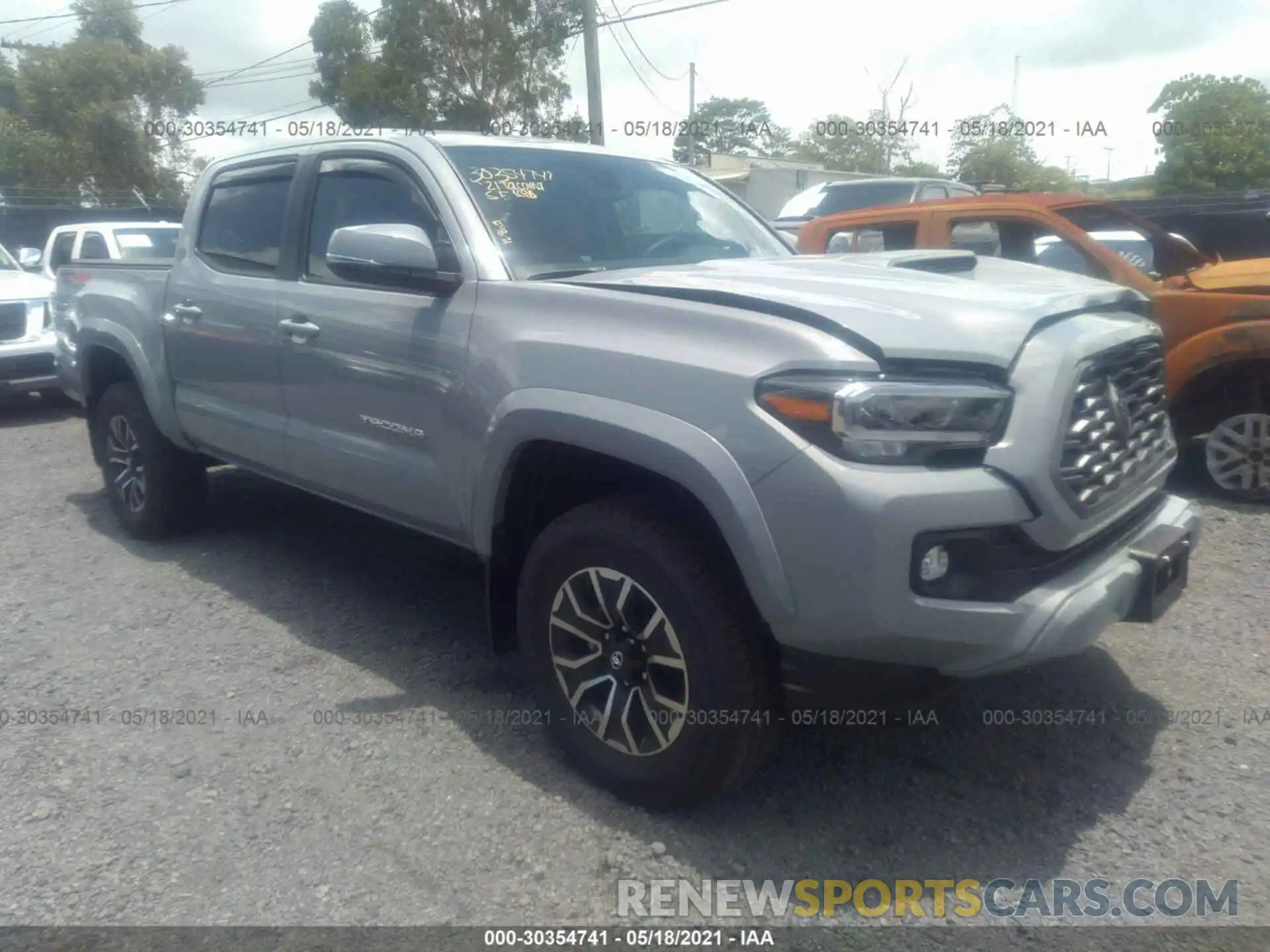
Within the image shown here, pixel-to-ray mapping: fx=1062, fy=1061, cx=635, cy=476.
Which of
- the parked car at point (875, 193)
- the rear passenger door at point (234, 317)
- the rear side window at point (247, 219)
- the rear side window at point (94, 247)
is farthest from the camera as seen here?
the parked car at point (875, 193)

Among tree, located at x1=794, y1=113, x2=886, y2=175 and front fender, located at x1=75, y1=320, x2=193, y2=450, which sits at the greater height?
tree, located at x1=794, y1=113, x2=886, y2=175

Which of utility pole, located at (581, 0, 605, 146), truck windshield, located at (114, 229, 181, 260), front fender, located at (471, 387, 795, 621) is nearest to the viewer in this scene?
front fender, located at (471, 387, 795, 621)

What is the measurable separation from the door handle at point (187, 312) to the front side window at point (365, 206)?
2.71ft

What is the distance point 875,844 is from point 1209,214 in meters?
9.58

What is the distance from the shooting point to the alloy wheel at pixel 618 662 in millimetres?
2822

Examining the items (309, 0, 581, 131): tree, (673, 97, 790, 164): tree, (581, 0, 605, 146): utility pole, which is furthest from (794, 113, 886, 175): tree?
(581, 0, 605, 146): utility pole

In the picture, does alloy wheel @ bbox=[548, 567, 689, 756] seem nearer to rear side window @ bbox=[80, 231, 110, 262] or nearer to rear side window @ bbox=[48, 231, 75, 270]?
rear side window @ bbox=[80, 231, 110, 262]

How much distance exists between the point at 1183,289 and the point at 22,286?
31.8 ft

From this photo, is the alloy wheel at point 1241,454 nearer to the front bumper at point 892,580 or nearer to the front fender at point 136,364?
the front bumper at point 892,580

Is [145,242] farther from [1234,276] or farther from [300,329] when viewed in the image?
[1234,276]

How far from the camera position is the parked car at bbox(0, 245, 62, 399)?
9.48 metres

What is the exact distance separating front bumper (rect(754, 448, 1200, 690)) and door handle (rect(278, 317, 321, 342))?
2.15m

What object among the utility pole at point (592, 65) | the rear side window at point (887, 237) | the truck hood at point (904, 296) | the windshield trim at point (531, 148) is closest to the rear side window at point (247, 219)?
the windshield trim at point (531, 148)

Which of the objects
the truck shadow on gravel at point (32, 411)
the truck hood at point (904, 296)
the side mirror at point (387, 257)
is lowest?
the truck shadow on gravel at point (32, 411)
